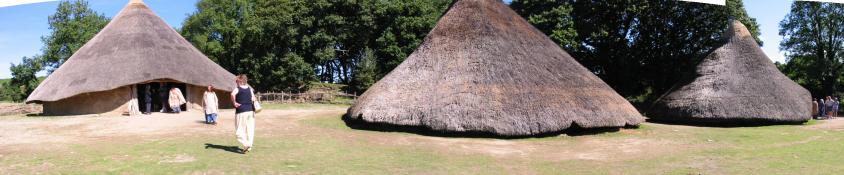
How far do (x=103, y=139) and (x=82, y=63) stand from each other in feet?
Answer: 40.3

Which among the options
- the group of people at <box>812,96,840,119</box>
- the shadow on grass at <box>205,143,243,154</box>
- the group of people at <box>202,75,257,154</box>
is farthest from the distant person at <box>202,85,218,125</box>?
the group of people at <box>812,96,840,119</box>

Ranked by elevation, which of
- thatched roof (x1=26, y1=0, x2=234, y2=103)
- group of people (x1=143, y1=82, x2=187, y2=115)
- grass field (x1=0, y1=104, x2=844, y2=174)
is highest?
thatched roof (x1=26, y1=0, x2=234, y2=103)

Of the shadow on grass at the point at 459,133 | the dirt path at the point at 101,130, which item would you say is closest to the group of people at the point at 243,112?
the dirt path at the point at 101,130

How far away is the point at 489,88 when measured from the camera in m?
13.4

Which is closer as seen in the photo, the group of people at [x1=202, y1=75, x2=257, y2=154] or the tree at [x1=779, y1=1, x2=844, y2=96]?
the group of people at [x1=202, y1=75, x2=257, y2=154]

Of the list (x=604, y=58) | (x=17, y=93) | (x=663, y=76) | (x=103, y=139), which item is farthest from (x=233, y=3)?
(x=103, y=139)

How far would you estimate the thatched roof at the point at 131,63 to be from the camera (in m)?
19.6

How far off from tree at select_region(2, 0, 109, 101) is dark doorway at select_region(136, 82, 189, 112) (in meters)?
21.6

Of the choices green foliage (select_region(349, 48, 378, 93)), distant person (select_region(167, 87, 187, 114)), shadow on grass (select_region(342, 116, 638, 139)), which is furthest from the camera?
green foliage (select_region(349, 48, 378, 93))

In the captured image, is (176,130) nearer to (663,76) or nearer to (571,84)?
(571,84)

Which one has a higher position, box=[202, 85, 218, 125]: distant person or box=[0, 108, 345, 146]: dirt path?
box=[202, 85, 218, 125]: distant person

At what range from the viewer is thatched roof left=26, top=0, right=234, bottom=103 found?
64.4ft

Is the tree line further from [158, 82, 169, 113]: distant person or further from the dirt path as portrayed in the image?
the dirt path

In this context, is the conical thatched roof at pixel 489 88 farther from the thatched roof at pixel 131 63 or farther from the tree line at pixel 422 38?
the tree line at pixel 422 38
